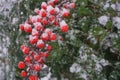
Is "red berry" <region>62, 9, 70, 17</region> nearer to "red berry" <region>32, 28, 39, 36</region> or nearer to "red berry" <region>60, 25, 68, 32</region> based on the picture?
"red berry" <region>60, 25, 68, 32</region>

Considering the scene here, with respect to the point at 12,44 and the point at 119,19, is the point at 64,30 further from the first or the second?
the point at 12,44

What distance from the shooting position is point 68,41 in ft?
7.20

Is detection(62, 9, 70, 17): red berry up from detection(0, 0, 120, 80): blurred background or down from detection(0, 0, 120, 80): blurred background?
up

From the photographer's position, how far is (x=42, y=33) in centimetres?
213

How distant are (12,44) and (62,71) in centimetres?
51

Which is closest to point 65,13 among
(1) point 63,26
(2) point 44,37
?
(1) point 63,26

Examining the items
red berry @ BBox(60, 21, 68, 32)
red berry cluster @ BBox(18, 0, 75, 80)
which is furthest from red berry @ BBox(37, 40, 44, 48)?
red berry @ BBox(60, 21, 68, 32)

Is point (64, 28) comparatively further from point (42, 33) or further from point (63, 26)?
point (42, 33)

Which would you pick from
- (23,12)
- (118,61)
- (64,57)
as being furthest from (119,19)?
(23,12)

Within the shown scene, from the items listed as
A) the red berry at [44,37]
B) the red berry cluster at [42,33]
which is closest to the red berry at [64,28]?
the red berry cluster at [42,33]

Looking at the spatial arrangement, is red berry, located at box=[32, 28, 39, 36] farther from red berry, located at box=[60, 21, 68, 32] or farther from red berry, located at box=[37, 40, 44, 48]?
red berry, located at box=[60, 21, 68, 32]

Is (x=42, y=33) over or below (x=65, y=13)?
below

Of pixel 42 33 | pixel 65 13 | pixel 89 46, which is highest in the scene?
pixel 65 13

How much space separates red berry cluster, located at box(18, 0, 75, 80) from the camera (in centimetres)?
209
